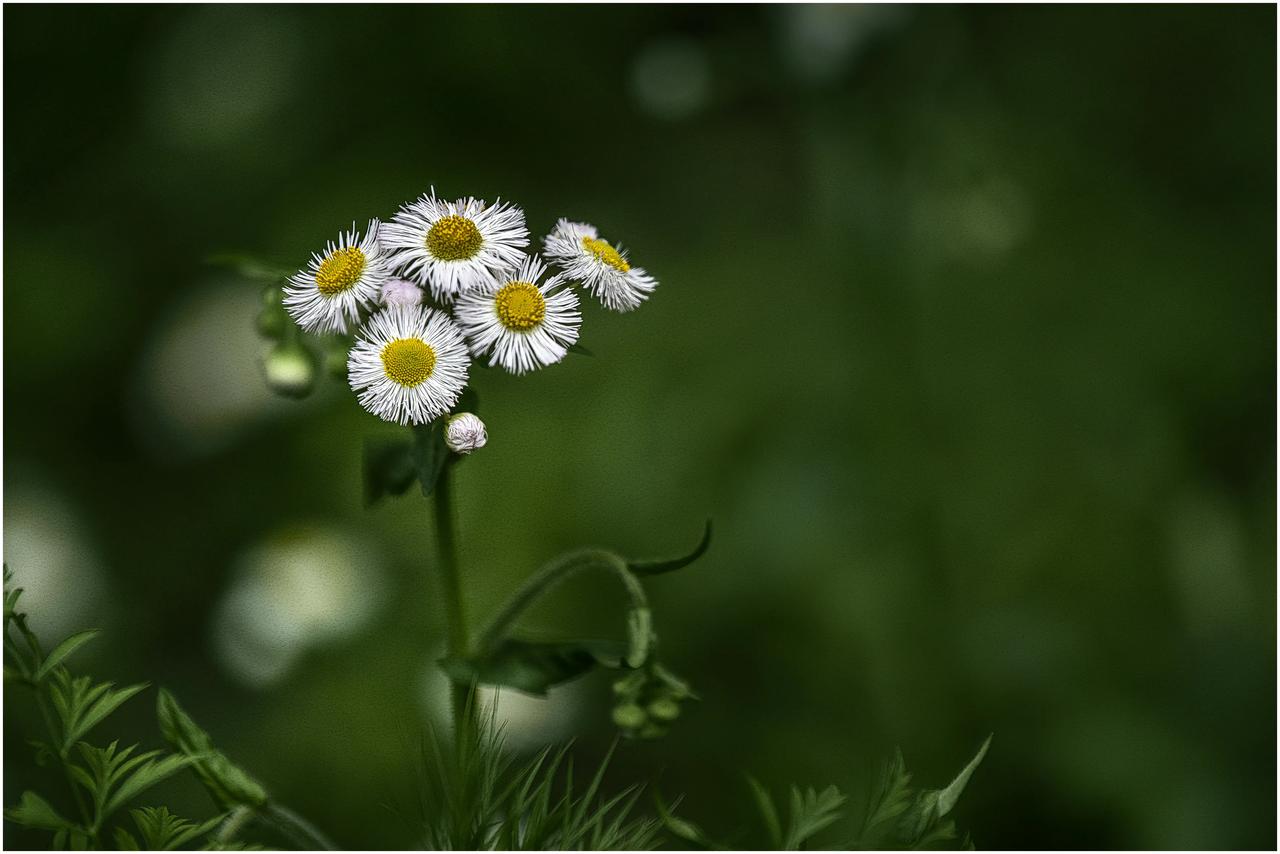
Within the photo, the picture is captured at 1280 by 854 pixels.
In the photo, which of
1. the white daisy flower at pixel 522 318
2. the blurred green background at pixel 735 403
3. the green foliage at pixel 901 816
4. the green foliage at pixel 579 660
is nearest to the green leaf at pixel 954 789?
the green foliage at pixel 901 816

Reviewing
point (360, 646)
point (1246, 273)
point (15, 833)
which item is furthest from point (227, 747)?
point (1246, 273)

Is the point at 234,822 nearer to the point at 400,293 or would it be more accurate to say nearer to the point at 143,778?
the point at 143,778

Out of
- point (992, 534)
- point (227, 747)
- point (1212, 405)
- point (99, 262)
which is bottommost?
point (227, 747)

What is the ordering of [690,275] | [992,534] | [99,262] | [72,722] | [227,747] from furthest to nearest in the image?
[690,275] → [99,262] → [992,534] → [227,747] → [72,722]

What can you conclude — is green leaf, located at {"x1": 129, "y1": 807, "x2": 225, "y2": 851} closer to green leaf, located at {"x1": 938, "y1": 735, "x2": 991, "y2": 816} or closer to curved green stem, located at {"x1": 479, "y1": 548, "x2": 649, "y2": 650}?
curved green stem, located at {"x1": 479, "y1": 548, "x2": 649, "y2": 650}

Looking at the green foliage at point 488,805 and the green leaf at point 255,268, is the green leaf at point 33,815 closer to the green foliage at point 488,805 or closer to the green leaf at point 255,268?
the green foliage at point 488,805

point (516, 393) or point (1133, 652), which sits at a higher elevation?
point (516, 393)

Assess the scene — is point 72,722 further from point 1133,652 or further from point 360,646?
point 1133,652

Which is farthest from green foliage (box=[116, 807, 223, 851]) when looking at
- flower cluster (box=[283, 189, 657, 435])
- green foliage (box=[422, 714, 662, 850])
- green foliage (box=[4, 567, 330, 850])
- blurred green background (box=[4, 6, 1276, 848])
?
blurred green background (box=[4, 6, 1276, 848])
